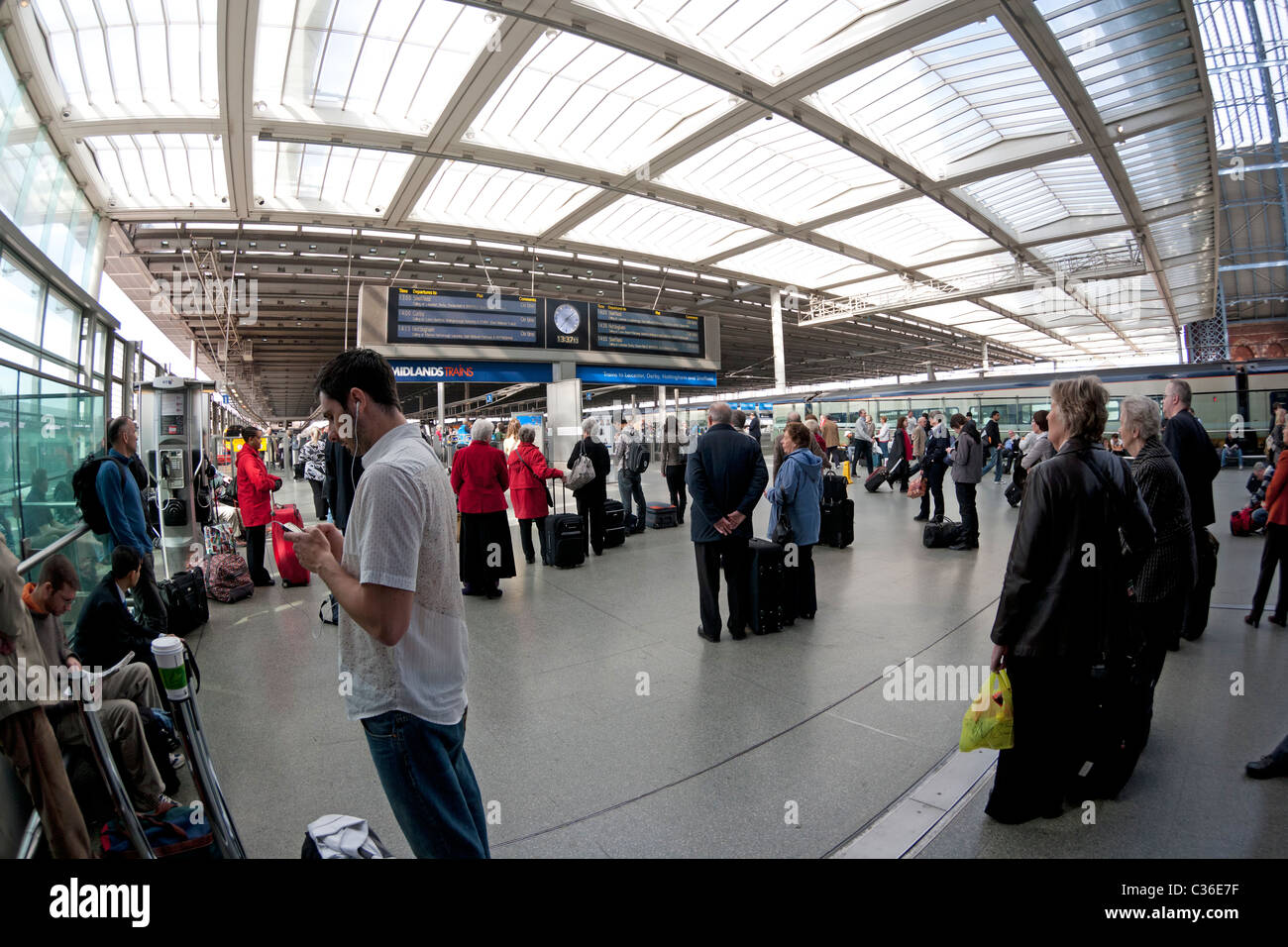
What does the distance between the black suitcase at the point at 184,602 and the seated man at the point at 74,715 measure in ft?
9.52

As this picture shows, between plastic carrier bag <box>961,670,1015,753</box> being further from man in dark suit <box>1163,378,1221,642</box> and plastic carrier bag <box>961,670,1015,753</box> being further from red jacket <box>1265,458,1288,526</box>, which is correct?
red jacket <box>1265,458,1288,526</box>

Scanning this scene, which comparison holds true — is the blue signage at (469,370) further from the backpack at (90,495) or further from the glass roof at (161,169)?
the backpack at (90,495)

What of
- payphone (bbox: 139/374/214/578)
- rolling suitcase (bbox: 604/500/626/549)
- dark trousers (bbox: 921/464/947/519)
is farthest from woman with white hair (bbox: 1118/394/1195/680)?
payphone (bbox: 139/374/214/578)

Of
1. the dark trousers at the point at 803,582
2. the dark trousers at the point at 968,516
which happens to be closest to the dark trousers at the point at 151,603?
the dark trousers at the point at 803,582

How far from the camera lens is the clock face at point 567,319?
1380 cm

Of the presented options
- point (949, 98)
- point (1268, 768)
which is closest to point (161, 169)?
point (949, 98)

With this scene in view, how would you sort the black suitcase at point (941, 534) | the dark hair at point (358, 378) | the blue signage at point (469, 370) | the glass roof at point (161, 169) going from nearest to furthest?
the dark hair at point (358, 378)
the black suitcase at point (941, 534)
the glass roof at point (161, 169)
the blue signage at point (469, 370)

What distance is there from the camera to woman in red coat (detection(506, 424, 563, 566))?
736 cm

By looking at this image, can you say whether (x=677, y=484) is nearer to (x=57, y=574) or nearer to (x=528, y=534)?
(x=528, y=534)

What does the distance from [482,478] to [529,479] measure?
1.18m

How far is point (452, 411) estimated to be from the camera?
49.6 m
